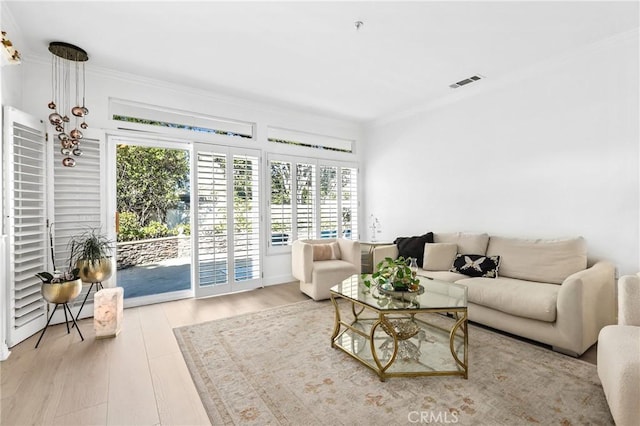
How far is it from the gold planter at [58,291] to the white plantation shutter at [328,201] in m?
3.32

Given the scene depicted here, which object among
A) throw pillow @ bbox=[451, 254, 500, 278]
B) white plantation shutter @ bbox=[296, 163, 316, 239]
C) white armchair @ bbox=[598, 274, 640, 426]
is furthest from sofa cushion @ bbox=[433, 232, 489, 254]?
white plantation shutter @ bbox=[296, 163, 316, 239]

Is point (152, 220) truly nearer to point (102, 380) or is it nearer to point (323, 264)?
point (323, 264)

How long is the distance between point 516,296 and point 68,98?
15.7 feet

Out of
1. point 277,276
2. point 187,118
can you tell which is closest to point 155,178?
point 187,118

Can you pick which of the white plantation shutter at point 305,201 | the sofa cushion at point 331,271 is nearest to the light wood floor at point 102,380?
the sofa cushion at point 331,271

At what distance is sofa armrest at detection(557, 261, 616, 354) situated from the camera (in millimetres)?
2260

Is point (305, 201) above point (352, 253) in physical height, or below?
above

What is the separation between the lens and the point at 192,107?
3.97m

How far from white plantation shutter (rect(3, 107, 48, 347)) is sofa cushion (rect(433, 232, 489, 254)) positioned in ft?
14.5

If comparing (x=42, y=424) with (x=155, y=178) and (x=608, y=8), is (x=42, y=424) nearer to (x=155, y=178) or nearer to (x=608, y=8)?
(x=155, y=178)

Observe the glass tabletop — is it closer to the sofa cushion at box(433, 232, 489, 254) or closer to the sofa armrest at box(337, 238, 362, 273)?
the sofa cushion at box(433, 232, 489, 254)

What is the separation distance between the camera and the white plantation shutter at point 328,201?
514cm

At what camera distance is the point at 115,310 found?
108 inches

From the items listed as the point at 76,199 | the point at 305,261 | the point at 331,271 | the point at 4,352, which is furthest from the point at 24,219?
the point at 331,271
